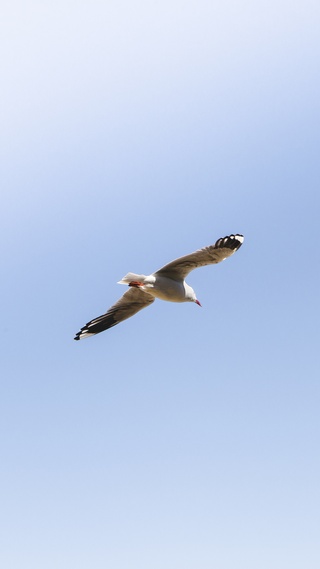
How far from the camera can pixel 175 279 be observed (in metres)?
9.49

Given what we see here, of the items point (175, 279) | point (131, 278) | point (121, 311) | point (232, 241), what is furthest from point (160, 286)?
point (121, 311)

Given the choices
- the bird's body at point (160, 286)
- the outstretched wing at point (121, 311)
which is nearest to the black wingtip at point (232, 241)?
the bird's body at point (160, 286)

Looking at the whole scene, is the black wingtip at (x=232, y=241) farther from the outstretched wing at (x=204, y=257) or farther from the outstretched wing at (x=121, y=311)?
the outstretched wing at (x=121, y=311)

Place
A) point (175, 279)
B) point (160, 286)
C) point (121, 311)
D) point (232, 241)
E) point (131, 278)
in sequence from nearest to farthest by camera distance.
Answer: point (232, 241) → point (131, 278) → point (160, 286) → point (175, 279) → point (121, 311)

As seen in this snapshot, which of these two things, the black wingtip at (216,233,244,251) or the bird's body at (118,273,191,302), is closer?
the black wingtip at (216,233,244,251)

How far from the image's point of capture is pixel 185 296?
9617mm

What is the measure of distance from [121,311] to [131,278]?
1.56 meters

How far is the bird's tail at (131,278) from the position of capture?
9141mm

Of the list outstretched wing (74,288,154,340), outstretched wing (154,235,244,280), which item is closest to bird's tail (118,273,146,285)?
outstretched wing (154,235,244,280)

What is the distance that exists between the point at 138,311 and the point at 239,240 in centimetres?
218

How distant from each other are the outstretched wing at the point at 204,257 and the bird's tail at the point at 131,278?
0.89 ft

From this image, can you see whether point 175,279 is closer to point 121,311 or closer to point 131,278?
point 131,278

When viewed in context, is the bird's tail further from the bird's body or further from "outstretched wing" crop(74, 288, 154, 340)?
"outstretched wing" crop(74, 288, 154, 340)

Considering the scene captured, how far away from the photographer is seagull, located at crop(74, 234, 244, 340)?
Answer: 29.2ft
